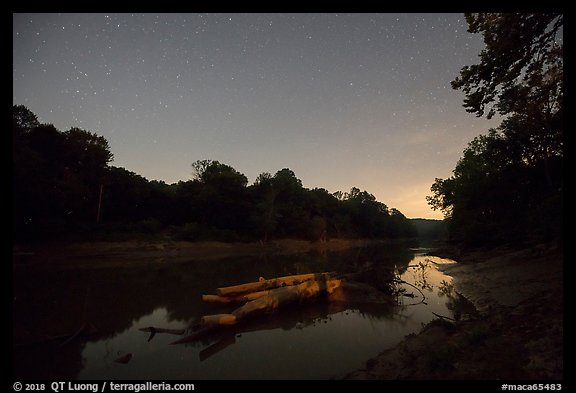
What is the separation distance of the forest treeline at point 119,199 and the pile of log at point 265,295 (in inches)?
1222

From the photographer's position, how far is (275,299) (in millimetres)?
10531

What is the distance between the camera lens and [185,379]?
17.9 ft

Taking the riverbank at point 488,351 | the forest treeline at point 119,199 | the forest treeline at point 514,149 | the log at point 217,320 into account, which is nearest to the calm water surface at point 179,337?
the log at point 217,320

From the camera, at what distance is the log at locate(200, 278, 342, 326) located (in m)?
8.25

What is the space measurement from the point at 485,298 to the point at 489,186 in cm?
2742

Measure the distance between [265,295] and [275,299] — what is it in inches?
21.7

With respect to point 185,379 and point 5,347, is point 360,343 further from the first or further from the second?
point 5,347

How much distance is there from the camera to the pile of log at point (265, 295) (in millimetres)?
8866

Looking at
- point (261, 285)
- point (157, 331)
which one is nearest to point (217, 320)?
point (157, 331)

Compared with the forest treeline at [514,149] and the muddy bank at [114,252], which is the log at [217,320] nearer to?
the forest treeline at [514,149]

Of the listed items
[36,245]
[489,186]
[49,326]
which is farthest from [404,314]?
[36,245]

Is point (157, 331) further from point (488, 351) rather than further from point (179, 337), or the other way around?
point (488, 351)

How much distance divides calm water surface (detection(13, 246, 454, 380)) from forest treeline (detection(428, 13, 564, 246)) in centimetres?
832

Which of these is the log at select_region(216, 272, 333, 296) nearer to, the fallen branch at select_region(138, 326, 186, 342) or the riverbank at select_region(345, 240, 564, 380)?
the fallen branch at select_region(138, 326, 186, 342)
